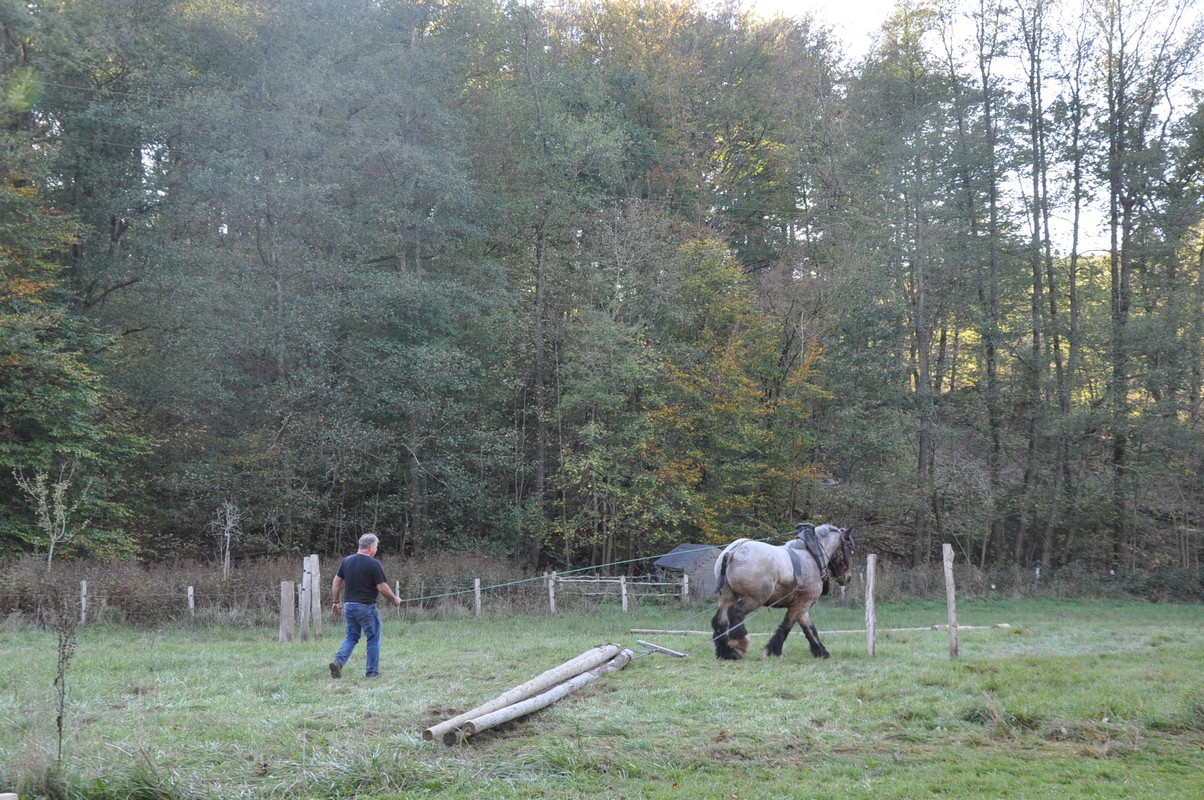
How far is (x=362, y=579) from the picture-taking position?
386 inches

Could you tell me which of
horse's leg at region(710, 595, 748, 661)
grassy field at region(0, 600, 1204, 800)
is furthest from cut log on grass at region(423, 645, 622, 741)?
horse's leg at region(710, 595, 748, 661)

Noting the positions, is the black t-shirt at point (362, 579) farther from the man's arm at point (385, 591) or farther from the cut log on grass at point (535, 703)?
the cut log on grass at point (535, 703)

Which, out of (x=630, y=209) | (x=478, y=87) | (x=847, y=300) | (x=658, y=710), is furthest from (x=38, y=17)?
(x=658, y=710)

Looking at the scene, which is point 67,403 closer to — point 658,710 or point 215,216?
point 215,216

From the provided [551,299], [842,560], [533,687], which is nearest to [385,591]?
[533,687]

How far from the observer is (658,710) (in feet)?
25.7

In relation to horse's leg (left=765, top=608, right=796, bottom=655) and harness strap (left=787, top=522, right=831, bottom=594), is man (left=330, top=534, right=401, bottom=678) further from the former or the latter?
harness strap (left=787, top=522, right=831, bottom=594)

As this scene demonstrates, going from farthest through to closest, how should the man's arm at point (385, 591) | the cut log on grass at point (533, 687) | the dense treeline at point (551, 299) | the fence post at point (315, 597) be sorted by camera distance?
the dense treeline at point (551, 299)
the fence post at point (315, 597)
the man's arm at point (385, 591)
the cut log on grass at point (533, 687)

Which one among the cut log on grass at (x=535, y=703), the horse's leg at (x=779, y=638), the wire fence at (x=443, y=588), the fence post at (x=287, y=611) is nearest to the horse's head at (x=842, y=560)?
the horse's leg at (x=779, y=638)

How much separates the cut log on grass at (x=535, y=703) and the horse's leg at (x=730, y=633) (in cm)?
181

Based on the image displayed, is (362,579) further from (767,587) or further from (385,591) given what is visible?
(767,587)

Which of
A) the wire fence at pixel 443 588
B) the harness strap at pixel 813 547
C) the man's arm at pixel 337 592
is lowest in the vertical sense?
the wire fence at pixel 443 588

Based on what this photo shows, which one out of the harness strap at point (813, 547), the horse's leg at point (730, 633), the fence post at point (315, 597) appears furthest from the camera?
the fence post at point (315, 597)

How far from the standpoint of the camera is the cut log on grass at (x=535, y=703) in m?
6.62
